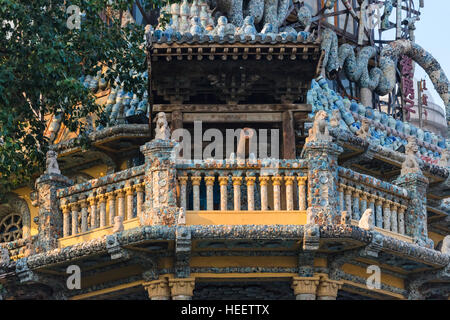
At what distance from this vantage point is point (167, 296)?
20.2 meters

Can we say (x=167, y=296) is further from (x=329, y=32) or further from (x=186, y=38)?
(x=329, y=32)

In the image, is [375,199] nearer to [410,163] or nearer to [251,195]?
[410,163]

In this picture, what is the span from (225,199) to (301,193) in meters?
1.35

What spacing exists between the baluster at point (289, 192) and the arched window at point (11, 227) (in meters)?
8.00

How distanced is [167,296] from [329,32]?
10.4 m

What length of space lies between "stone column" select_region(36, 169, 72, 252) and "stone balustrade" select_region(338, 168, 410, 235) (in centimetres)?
526

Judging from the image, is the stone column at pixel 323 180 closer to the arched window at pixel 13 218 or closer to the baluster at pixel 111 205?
the baluster at pixel 111 205

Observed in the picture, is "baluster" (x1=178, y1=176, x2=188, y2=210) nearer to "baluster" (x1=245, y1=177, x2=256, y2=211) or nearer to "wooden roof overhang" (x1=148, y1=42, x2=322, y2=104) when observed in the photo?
"baluster" (x1=245, y1=177, x2=256, y2=211)

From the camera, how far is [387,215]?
2158 centimetres

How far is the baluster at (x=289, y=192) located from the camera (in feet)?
66.5

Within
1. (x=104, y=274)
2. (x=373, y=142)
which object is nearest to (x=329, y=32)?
(x=373, y=142)

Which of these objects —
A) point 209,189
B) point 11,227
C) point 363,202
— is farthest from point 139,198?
point 11,227

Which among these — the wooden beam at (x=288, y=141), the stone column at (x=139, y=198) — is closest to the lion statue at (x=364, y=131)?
the wooden beam at (x=288, y=141)

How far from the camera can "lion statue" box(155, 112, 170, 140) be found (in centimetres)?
2053
